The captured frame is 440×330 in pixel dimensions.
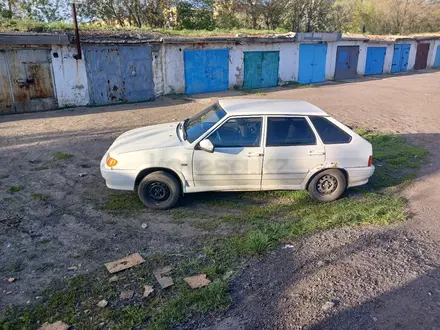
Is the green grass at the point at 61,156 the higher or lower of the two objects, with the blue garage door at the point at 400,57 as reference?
lower

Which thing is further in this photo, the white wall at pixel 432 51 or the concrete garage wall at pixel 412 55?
the white wall at pixel 432 51

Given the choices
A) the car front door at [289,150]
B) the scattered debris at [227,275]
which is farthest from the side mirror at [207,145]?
the scattered debris at [227,275]

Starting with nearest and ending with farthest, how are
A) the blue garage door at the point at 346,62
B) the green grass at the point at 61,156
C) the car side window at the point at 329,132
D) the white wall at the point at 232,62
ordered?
the car side window at the point at 329,132, the green grass at the point at 61,156, the white wall at the point at 232,62, the blue garage door at the point at 346,62

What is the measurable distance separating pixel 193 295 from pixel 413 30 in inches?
1847

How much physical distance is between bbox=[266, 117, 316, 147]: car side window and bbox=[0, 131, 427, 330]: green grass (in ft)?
3.49

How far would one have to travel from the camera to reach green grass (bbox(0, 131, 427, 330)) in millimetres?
3576

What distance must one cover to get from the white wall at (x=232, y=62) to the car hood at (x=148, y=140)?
11.1 metres

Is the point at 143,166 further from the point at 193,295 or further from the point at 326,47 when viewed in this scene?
the point at 326,47

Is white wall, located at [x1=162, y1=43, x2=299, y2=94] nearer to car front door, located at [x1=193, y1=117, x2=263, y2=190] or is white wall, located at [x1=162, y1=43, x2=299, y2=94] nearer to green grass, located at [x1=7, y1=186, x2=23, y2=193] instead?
green grass, located at [x1=7, y1=186, x2=23, y2=193]

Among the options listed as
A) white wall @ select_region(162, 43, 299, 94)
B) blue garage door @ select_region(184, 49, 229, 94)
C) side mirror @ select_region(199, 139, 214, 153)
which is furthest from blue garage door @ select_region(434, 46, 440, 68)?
side mirror @ select_region(199, 139, 214, 153)

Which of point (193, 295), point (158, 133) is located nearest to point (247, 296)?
point (193, 295)

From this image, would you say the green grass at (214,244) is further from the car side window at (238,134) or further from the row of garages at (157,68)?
the row of garages at (157,68)

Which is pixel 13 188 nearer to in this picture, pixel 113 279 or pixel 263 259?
pixel 113 279

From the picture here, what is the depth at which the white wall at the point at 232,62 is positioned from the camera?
55.7 ft
